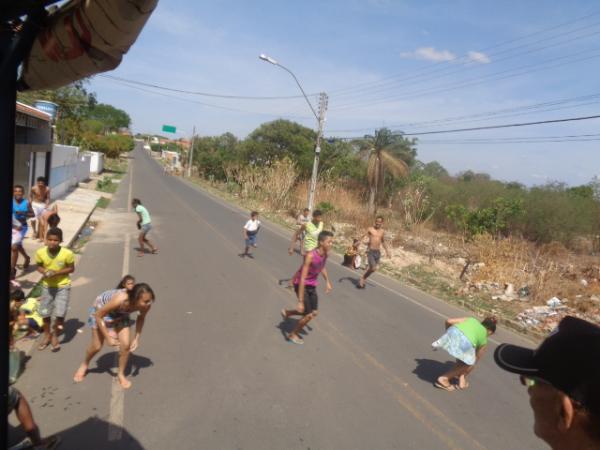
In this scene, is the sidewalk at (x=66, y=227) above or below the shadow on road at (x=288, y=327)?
below

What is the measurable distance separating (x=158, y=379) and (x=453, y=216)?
70.6 feet

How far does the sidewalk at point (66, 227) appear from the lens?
24.2 feet

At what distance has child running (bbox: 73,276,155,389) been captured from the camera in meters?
4.57

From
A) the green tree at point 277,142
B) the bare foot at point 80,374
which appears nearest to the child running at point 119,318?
the bare foot at point 80,374


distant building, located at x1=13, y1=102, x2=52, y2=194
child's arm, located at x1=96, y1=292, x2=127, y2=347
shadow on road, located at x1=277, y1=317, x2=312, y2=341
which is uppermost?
distant building, located at x1=13, y1=102, x2=52, y2=194

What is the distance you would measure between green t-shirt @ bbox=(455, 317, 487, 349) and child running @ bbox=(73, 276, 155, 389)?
12.4 ft

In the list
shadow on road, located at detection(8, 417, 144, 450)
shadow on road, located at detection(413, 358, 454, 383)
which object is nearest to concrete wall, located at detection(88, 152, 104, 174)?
shadow on road, located at detection(413, 358, 454, 383)

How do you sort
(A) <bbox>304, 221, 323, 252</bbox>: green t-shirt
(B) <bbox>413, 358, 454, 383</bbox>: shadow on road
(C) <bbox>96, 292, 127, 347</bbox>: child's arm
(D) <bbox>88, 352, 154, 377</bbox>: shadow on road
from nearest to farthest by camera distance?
1. (C) <bbox>96, 292, 127, 347</bbox>: child's arm
2. (D) <bbox>88, 352, 154, 377</bbox>: shadow on road
3. (B) <bbox>413, 358, 454, 383</bbox>: shadow on road
4. (A) <bbox>304, 221, 323, 252</bbox>: green t-shirt

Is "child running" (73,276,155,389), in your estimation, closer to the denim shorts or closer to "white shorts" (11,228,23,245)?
the denim shorts

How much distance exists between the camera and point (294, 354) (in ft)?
19.9

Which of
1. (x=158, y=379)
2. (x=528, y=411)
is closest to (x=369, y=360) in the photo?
(x=528, y=411)

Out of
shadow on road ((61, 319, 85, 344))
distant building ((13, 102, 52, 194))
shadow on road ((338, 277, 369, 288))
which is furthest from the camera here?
distant building ((13, 102, 52, 194))

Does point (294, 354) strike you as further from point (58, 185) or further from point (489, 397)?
point (58, 185)

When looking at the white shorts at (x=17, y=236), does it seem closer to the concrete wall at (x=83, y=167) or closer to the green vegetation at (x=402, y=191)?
the green vegetation at (x=402, y=191)
